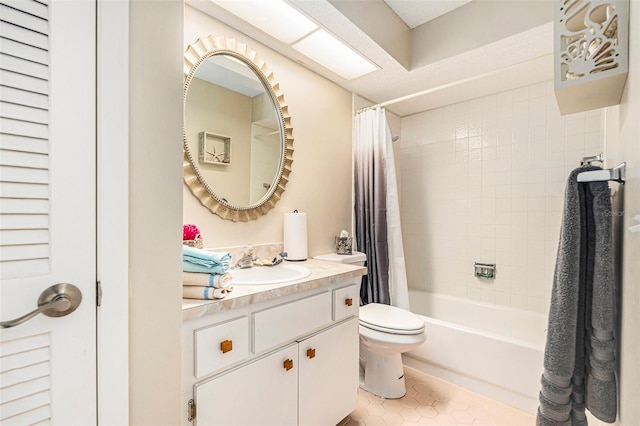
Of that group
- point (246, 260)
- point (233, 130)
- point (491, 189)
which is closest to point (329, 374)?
point (246, 260)

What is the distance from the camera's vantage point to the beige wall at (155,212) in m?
0.78

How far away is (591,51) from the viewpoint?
0.68 meters

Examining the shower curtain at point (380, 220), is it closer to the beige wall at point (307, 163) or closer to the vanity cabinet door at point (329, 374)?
the beige wall at point (307, 163)

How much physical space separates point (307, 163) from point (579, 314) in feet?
5.35

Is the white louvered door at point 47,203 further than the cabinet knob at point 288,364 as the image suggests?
No

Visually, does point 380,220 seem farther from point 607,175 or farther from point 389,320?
point 607,175

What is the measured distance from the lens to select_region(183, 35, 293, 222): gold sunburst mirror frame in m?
1.44

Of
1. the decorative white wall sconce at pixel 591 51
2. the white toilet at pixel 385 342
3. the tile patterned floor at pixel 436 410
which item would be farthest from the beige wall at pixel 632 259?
the tile patterned floor at pixel 436 410

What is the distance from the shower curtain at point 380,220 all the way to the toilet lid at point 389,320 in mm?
170

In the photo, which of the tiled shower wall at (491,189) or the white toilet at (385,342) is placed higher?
the tiled shower wall at (491,189)

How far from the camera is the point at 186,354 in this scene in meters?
0.92

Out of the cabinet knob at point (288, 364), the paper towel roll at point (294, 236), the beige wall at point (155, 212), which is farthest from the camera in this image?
the paper towel roll at point (294, 236)

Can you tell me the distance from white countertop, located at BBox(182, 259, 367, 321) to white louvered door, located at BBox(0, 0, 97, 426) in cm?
28

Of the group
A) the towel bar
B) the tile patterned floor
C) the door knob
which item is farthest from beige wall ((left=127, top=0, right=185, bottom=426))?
the tile patterned floor
